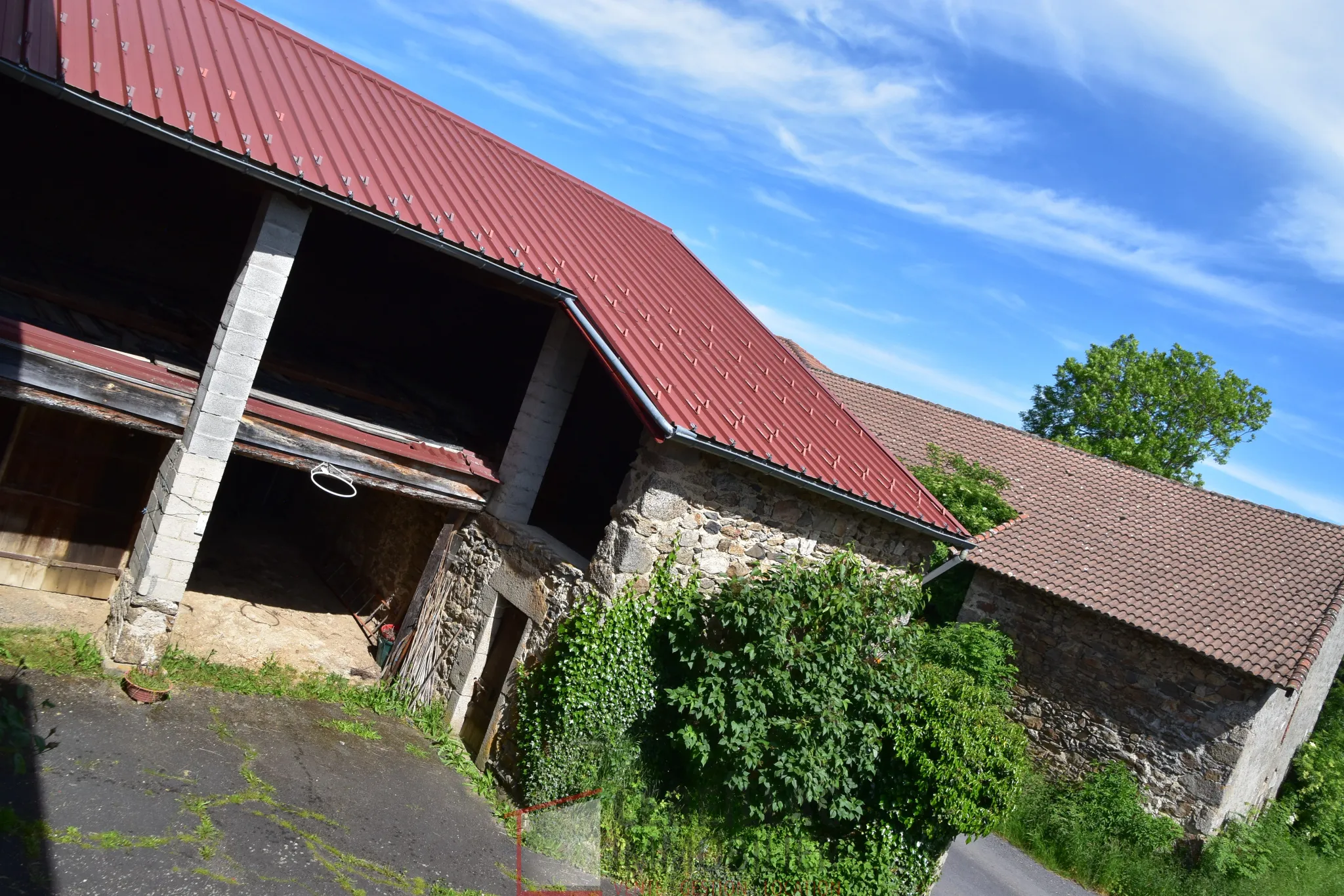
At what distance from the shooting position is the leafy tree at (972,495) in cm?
1488

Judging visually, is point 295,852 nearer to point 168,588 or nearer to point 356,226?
point 168,588

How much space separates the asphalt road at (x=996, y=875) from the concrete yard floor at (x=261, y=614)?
6.80 metres

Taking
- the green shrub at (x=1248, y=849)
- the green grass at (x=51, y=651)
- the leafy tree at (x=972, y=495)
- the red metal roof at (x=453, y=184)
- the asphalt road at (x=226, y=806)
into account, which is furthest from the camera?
the leafy tree at (x=972, y=495)

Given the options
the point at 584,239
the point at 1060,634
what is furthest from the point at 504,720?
the point at 1060,634

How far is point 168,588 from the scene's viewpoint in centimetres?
770

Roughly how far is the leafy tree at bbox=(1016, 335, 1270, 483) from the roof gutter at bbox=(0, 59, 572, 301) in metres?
25.2

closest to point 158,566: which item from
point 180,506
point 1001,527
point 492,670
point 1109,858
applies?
point 180,506

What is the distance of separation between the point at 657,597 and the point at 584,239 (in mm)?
4385

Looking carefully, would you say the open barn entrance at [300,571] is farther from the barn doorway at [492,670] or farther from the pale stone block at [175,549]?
the barn doorway at [492,670]

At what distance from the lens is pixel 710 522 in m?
7.99

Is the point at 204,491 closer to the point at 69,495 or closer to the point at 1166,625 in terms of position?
the point at 69,495

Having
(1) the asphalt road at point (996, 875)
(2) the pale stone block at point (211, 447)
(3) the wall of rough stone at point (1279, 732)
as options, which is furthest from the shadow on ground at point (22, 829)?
(3) the wall of rough stone at point (1279, 732)

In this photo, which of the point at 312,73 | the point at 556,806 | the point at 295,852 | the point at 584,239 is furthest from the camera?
the point at 584,239

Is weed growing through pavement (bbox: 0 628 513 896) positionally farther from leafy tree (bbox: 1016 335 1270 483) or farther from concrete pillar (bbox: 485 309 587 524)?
leafy tree (bbox: 1016 335 1270 483)
